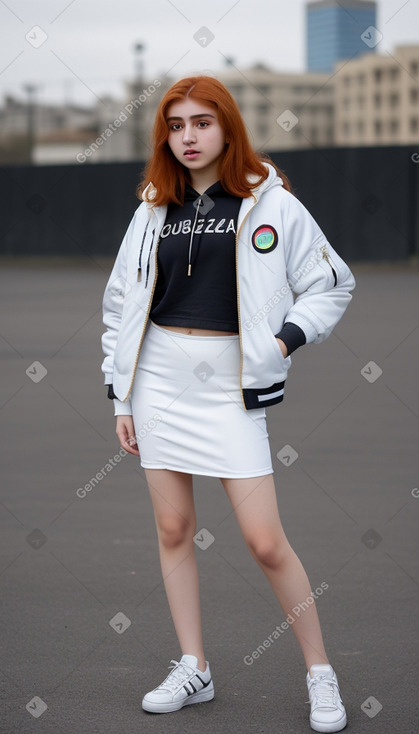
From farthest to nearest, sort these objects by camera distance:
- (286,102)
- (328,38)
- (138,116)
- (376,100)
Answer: (328,38) < (376,100) < (286,102) < (138,116)

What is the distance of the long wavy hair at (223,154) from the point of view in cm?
341

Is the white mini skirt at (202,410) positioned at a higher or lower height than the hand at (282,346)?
lower

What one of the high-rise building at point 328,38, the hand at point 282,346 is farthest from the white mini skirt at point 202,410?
the high-rise building at point 328,38

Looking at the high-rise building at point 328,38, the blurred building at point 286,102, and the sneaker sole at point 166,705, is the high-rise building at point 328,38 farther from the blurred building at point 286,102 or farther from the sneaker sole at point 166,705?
the sneaker sole at point 166,705

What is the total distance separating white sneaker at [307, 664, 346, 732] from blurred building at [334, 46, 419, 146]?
4738 inches

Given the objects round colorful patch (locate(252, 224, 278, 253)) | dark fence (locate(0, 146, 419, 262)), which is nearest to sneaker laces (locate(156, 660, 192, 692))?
round colorful patch (locate(252, 224, 278, 253))

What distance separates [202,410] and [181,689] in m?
0.90

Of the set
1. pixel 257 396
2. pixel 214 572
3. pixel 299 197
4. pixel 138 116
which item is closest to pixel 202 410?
pixel 257 396

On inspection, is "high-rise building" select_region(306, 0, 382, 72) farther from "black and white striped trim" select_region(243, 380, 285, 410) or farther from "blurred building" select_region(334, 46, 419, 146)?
"black and white striped trim" select_region(243, 380, 285, 410)

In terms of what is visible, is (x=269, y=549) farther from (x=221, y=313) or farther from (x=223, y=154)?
(x=223, y=154)

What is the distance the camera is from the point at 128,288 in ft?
11.8

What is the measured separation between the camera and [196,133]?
11.2 feet

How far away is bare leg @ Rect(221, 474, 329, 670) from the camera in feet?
11.2

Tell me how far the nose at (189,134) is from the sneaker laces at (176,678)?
5.37 ft
